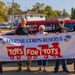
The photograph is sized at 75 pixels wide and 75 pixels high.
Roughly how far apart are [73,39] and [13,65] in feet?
9.26

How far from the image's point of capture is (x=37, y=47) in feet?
26.6

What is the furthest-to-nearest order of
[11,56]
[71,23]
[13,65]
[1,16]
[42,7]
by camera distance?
[42,7], [1,16], [71,23], [13,65], [11,56]

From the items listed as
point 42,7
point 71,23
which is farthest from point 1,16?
point 71,23

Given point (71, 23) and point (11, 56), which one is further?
point (71, 23)

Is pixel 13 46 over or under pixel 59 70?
over

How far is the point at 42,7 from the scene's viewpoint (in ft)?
339

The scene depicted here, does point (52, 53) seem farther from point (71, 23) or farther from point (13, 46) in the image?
point (71, 23)

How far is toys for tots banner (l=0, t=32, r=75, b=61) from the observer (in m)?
8.05

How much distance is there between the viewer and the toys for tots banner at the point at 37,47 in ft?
26.4

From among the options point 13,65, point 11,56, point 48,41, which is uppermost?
point 48,41

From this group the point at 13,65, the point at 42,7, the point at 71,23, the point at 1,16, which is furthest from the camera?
the point at 42,7

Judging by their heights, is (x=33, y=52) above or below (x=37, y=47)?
below

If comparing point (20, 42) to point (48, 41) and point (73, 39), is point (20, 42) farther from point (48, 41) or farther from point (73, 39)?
point (73, 39)

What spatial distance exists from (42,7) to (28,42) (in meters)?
96.0
